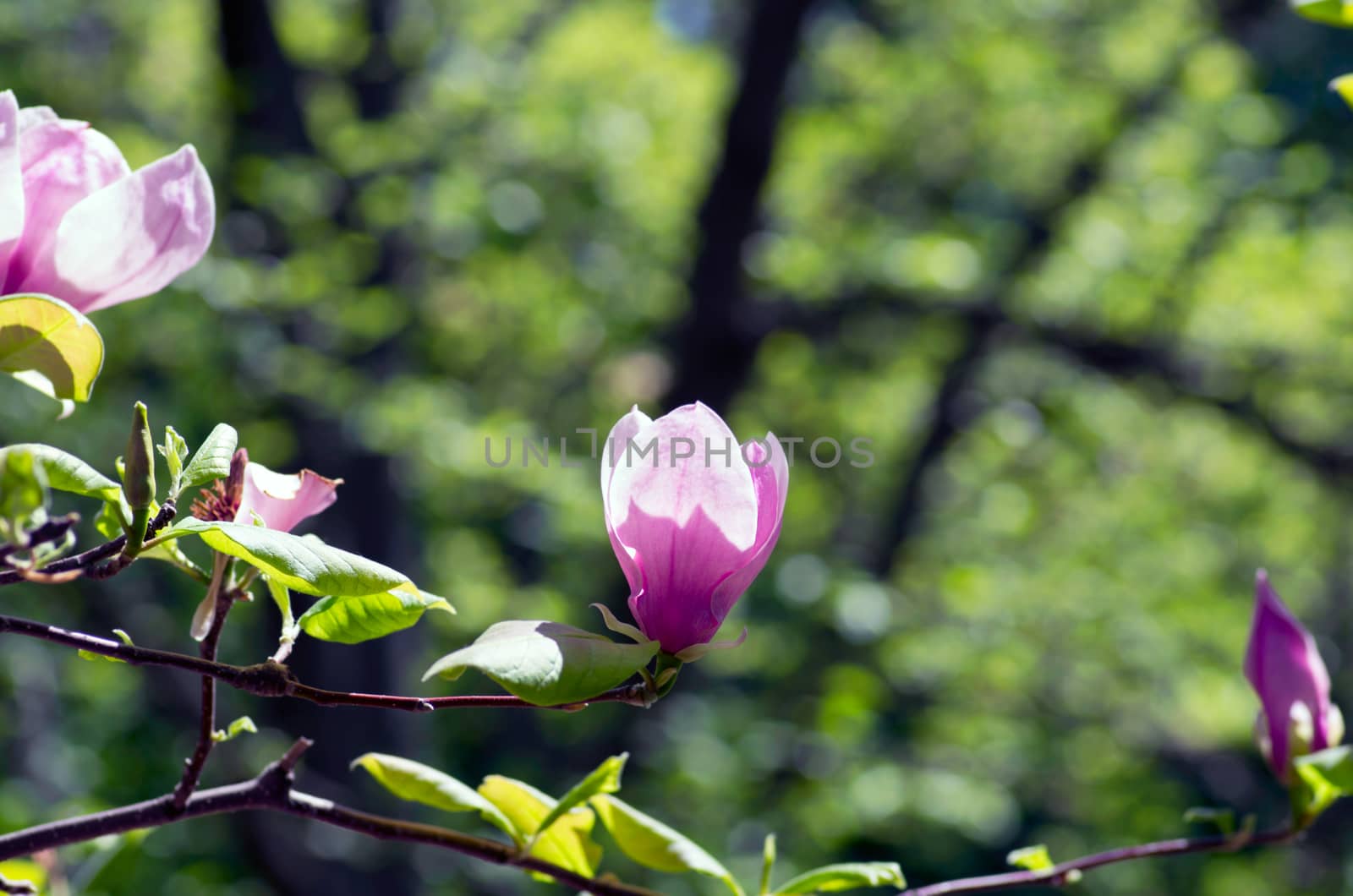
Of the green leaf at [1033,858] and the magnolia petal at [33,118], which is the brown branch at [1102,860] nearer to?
the green leaf at [1033,858]

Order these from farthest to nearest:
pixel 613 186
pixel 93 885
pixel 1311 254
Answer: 1. pixel 1311 254
2. pixel 613 186
3. pixel 93 885

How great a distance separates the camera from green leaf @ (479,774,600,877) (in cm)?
53

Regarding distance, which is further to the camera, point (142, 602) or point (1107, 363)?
point (142, 602)

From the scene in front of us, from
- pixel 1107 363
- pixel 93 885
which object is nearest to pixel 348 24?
pixel 1107 363

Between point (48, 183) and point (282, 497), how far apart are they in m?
0.15

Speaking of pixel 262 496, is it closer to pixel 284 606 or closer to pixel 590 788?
pixel 284 606

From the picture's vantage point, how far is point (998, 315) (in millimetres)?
2684

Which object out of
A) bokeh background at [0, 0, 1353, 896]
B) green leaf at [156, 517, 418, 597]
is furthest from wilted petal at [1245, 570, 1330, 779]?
bokeh background at [0, 0, 1353, 896]

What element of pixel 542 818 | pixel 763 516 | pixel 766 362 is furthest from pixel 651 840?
pixel 766 362

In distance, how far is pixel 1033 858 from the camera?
601 mm

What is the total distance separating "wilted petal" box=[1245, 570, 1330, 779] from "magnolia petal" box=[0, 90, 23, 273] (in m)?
0.60

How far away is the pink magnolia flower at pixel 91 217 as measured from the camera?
448mm

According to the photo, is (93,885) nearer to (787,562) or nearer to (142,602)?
(787,562)

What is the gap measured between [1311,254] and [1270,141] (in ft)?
3.55
